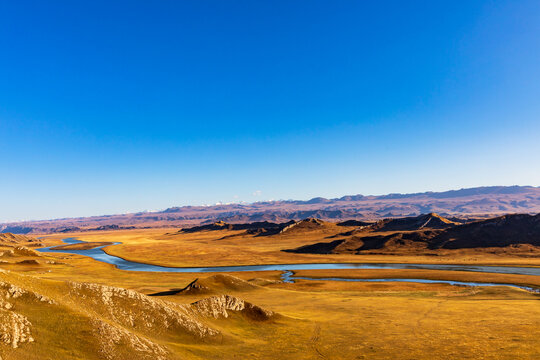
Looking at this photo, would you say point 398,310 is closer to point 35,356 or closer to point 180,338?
point 180,338

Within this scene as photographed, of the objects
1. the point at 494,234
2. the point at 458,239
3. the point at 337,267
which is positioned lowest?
the point at 337,267

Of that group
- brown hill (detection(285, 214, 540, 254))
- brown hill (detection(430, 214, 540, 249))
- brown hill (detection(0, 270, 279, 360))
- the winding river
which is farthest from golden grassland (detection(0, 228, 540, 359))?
brown hill (detection(430, 214, 540, 249))

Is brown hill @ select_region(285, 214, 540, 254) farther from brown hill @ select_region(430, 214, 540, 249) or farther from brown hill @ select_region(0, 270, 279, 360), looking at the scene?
brown hill @ select_region(0, 270, 279, 360)

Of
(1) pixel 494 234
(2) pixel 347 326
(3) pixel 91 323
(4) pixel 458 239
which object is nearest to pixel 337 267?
(4) pixel 458 239

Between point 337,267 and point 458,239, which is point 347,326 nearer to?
point 337,267

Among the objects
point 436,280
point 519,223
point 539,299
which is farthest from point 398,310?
point 519,223

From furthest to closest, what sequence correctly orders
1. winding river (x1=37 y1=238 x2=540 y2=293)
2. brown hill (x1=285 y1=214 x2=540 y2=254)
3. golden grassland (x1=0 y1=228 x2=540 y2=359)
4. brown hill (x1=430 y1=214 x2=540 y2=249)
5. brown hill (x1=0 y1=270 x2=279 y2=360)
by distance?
brown hill (x1=285 y1=214 x2=540 y2=254), brown hill (x1=430 y1=214 x2=540 y2=249), winding river (x1=37 y1=238 x2=540 y2=293), golden grassland (x1=0 y1=228 x2=540 y2=359), brown hill (x1=0 y1=270 x2=279 y2=360)

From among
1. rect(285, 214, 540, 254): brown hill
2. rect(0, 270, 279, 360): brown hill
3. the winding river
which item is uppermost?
rect(0, 270, 279, 360): brown hill

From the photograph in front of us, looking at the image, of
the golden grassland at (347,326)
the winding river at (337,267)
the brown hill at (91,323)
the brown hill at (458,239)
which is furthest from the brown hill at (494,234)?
the brown hill at (91,323)

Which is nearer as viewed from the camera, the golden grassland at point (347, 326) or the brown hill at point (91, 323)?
the brown hill at point (91, 323)

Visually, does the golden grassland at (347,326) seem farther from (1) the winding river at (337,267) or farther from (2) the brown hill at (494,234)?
(2) the brown hill at (494,234)

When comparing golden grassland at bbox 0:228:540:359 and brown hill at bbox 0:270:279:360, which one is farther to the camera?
golden grassland at bbox 0:228:540:359
